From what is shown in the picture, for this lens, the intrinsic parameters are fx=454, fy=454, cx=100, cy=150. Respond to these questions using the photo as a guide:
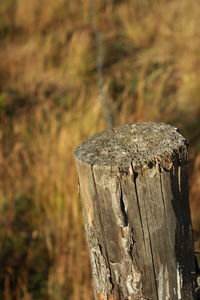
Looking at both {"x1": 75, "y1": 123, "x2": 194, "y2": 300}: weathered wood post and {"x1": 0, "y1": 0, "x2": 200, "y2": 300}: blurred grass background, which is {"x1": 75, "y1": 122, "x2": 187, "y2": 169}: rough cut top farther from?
{"x1": 0, "y1": 0, "x2": 200, "y2": 300}: blurred grass background

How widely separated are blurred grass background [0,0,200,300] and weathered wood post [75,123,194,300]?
115cm

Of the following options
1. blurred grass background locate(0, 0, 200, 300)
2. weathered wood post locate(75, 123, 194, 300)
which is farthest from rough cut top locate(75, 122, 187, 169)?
blurred grass background locate(0, 0, 200, 300)

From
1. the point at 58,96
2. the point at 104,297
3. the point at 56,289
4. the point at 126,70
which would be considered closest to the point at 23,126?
the point at 58,96

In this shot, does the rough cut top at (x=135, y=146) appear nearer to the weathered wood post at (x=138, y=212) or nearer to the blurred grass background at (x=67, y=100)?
the weathered wood post at (x=138, y=212)

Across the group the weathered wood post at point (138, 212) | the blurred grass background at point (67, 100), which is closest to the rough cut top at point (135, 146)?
the weathered wood post at point (138, 212)

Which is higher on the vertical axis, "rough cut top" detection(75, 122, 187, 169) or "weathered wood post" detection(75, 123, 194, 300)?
"rough cut top" detection(75, 122, 187, 169)

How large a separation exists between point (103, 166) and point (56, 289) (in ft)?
5.17

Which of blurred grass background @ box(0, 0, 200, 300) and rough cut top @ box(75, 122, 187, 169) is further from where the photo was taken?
blurred grass background @ box(0, 0, 200, 300)

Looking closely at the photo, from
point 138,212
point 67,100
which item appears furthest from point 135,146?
point 67,100

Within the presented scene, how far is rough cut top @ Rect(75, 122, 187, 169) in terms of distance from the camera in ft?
3.65

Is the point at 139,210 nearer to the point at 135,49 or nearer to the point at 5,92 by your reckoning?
the point at 5,92

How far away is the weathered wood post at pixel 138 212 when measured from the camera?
111 centimetres

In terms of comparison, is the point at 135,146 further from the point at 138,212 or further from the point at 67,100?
the point at 67,100

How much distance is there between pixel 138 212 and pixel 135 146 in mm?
177
